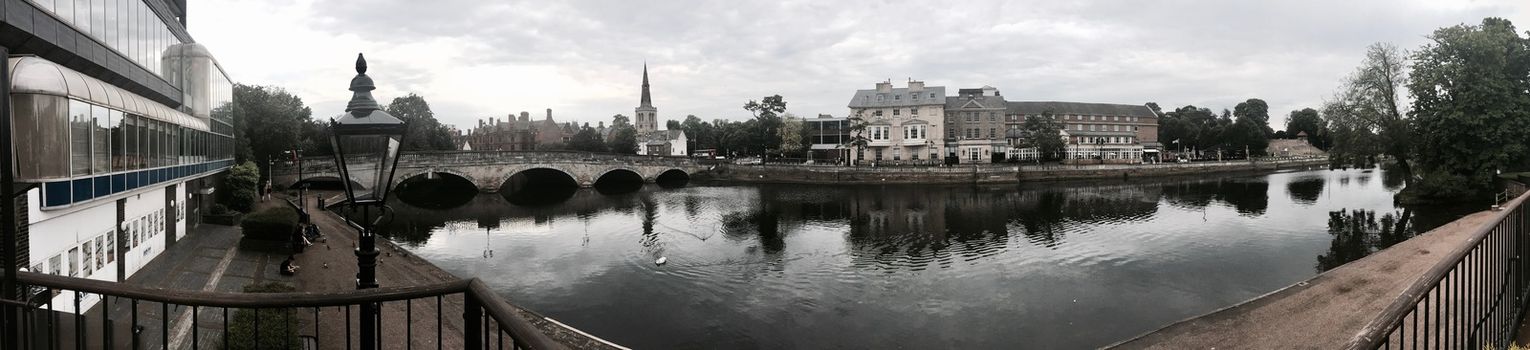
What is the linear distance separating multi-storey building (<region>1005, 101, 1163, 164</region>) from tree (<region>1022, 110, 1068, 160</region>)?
36.7ft

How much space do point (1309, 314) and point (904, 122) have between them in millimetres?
64341

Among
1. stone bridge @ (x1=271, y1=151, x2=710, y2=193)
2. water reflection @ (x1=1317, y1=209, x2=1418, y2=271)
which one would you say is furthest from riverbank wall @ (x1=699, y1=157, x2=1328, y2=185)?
water reflection @ (x1=1317, y1=209, x2=1418, y2=271)

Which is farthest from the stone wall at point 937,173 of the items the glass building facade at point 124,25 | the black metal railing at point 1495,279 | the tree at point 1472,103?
the black metal railing at point 1495,279

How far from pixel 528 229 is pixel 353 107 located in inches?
1193

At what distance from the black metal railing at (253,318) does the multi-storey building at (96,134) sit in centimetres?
121

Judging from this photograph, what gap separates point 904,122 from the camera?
79.7 meters

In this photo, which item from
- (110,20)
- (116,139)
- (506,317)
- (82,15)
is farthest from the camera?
(110,20)

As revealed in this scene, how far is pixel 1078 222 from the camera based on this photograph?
3697 centimetres

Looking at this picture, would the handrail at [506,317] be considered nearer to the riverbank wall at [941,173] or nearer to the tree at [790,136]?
the riverbank wall at [941,173]

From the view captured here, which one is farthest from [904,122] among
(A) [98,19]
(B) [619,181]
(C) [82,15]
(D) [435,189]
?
(C) [82,15]

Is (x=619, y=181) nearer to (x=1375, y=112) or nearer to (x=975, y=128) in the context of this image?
(x=975, y=128)

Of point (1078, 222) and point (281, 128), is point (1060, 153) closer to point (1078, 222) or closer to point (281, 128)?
point (1078, 222)

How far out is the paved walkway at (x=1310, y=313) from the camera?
47.0 feet

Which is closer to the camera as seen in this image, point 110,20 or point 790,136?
point 110,20
